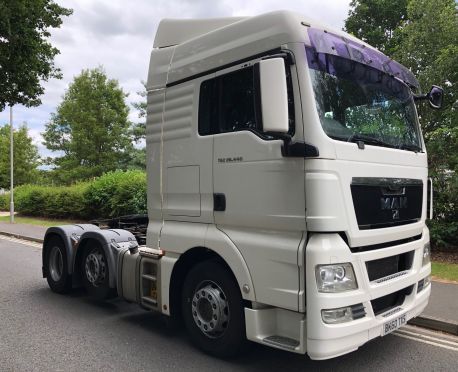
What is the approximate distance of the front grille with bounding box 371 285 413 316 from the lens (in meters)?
4.01

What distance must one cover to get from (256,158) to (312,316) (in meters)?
1.41

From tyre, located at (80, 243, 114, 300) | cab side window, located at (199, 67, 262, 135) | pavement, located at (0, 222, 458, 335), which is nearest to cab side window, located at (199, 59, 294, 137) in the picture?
cab side window, located at (199, 67, 262, 135)

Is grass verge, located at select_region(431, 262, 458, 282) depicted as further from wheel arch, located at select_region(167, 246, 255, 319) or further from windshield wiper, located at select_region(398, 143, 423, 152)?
wheel arch, located at select_region(167, 246, 255, 319)

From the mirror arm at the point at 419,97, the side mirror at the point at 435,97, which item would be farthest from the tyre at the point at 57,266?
the side mirror at the point at 435,97

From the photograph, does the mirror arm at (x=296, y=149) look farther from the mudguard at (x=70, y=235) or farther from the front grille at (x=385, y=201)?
the mudguard at (x=70, y=235)

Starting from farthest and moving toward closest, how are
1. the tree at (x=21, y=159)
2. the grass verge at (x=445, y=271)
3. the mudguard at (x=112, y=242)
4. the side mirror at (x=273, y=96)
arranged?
the tree at (x=21, y=159)
the grass verge at (x=445, y=271)
the mudguard at (x=112, y=242)
the side mirror at (x=273, y=96)

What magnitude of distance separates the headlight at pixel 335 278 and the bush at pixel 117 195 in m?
13.3

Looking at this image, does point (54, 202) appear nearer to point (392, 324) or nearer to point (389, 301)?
point (389, 301)

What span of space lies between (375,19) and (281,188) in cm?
2085

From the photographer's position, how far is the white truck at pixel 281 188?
365cm

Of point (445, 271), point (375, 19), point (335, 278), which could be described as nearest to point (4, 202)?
point (375, 19)

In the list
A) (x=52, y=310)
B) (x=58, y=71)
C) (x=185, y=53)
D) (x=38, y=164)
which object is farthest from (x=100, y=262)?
(x=38, y=164)

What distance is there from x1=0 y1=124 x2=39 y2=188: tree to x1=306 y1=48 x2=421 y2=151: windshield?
45.8 meters

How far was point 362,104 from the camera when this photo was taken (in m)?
4.25
